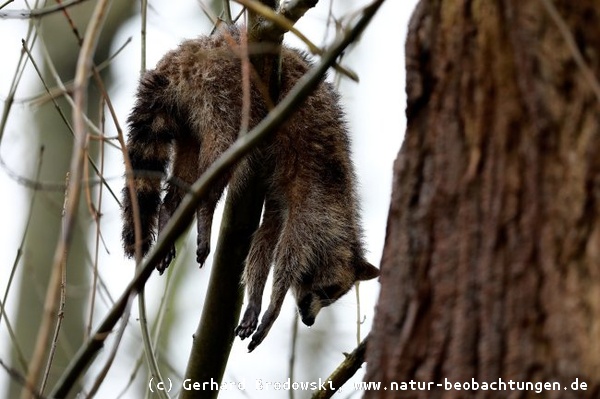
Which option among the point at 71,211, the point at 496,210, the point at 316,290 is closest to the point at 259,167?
the point at 316,290

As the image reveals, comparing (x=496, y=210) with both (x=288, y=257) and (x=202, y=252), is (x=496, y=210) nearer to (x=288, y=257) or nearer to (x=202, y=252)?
(x=202, y=252)

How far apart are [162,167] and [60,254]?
3.01 metres

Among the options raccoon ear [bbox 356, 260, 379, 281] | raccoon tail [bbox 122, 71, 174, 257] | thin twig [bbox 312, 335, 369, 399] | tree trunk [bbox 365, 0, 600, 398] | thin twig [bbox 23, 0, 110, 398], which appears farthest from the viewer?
raccoon ear [bbox 356, 260, 379, 281]

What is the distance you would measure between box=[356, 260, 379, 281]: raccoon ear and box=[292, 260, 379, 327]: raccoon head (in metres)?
0.09

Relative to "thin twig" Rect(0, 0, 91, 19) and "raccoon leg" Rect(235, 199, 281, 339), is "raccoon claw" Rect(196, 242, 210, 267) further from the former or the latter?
"thin twig" Rect(0, 0, 91, 19)

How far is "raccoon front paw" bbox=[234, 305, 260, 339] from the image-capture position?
4.53m

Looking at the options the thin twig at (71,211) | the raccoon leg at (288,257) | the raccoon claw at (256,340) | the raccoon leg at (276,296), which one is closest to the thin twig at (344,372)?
the raccoon claw at (256,340)

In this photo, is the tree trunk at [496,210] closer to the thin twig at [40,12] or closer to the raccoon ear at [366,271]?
the thin twig at [40,12]

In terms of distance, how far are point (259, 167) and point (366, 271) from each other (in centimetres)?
108

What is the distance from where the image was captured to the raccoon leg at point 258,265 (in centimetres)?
465

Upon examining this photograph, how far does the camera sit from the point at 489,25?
233 cm

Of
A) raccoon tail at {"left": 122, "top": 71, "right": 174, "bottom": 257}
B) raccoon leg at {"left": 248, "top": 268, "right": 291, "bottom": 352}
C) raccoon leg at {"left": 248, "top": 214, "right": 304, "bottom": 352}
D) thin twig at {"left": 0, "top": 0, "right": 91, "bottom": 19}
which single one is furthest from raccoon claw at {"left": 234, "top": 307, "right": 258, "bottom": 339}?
thin twig at {"left": 0, "top": 0, "right": 91, "bottom": 19}

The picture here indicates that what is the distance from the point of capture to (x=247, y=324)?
462 centimetres

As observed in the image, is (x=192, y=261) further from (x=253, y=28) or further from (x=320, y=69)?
(x=320, y=69)
